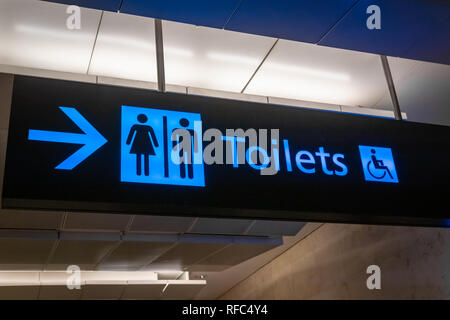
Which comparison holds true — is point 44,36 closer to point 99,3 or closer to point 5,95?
point 5,95

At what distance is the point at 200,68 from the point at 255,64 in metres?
0.47

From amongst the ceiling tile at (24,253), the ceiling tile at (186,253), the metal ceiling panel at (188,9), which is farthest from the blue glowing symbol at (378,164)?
the ceiling tile at (24,253)

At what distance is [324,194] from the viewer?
7.88 feet

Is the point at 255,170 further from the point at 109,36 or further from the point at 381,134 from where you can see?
the point at 109,36

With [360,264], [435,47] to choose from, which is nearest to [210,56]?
[435,47]

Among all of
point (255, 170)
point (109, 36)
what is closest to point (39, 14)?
point (109, 36)

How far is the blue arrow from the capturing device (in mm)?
2080

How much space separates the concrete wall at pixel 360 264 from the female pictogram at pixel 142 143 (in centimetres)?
431

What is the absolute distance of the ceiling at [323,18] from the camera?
2.48m

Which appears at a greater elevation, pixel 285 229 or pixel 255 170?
pixel 285 229

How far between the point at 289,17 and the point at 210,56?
168 centimetres

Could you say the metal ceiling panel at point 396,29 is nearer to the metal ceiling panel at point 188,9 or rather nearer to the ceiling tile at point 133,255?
the metal ceiling panel at point 188,9

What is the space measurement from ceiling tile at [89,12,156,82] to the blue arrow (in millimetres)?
1768
